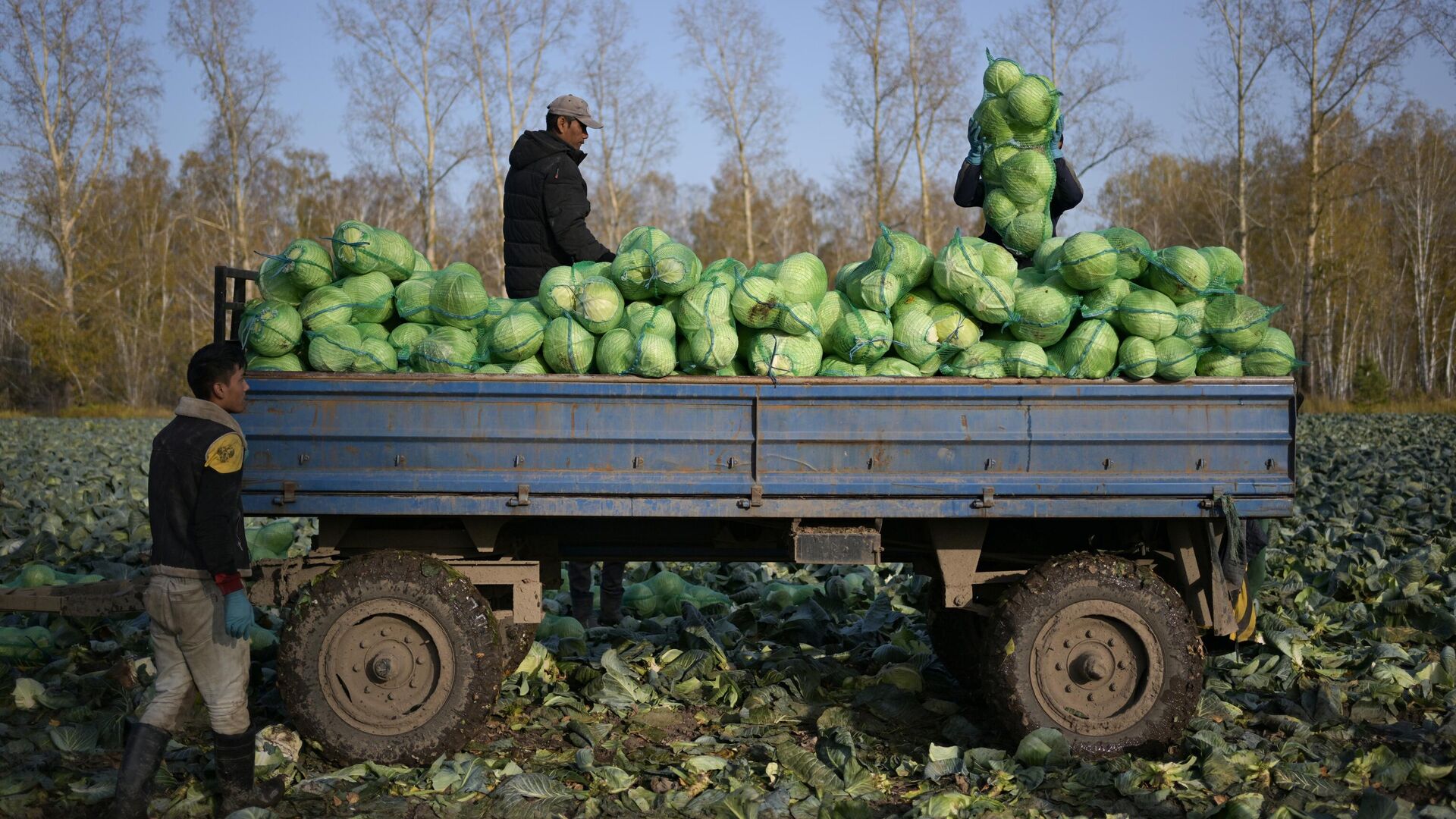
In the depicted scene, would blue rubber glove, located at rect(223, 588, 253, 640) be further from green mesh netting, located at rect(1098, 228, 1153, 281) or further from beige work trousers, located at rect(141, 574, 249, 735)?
green mesh netting, located at rect(1098, 228, 1153, 281)

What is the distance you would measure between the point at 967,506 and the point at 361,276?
3.14 meters

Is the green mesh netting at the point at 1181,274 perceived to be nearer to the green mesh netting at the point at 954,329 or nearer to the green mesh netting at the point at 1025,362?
the green mesh netting at the point at 1025,362

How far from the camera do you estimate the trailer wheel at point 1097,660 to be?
5246 mm

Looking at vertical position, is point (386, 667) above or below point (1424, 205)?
below

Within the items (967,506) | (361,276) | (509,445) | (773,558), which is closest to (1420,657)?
(967,506)

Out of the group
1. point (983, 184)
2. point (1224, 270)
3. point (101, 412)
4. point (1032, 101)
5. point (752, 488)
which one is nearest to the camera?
point (752, 488)

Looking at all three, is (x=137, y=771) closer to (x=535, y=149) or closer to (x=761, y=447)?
(x=761, y=447)

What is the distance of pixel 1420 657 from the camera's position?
261 inches

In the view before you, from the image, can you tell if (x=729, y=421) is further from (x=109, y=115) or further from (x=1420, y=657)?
(x=109, y=115)

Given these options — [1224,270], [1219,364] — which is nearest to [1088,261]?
[1224,270]

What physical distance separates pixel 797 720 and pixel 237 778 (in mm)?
2712

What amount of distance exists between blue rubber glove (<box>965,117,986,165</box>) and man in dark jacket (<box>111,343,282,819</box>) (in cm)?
396

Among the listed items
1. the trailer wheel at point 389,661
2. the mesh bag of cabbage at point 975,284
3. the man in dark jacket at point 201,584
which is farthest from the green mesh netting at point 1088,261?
the man in dark jacket at point 201,584

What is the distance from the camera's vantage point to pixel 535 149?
259 inches
